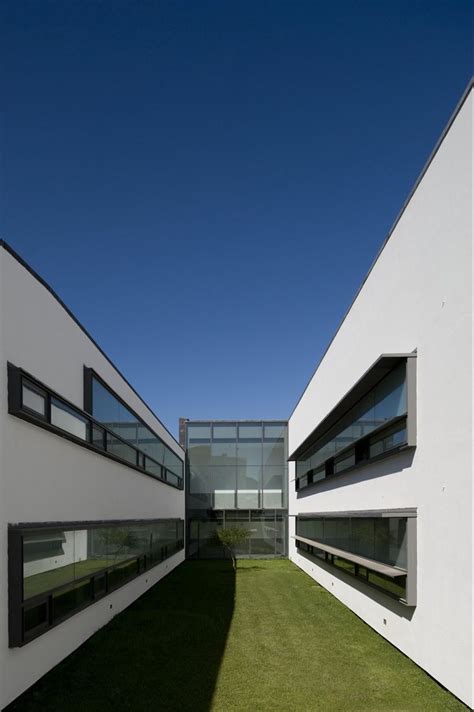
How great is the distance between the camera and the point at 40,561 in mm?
7738

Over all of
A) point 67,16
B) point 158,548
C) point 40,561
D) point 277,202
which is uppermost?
point 67,16

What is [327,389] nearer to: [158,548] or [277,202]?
[277,202]

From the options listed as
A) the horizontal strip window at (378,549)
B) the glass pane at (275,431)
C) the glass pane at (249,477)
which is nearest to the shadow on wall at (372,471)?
the horizontal strip window at (378,549)

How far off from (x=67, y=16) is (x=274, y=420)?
2250 centimetres

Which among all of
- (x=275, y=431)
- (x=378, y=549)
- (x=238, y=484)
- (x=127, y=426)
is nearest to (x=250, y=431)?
(x=275, y=431)

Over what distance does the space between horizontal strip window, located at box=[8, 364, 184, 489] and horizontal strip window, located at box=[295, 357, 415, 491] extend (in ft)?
17.0

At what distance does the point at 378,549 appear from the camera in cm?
1072

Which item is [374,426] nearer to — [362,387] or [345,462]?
[362,387]

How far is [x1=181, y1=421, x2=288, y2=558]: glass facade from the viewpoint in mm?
29141

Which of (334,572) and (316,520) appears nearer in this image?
(334,572)

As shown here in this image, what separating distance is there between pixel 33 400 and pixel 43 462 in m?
0.98

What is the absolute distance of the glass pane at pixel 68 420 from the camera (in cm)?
879

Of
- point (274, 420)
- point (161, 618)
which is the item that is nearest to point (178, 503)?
point (274, 420)

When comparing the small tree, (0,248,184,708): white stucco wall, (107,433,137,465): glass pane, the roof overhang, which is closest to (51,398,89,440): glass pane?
(0,248,184,708): white stucco wall
